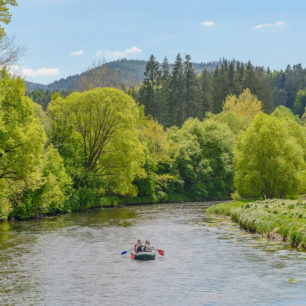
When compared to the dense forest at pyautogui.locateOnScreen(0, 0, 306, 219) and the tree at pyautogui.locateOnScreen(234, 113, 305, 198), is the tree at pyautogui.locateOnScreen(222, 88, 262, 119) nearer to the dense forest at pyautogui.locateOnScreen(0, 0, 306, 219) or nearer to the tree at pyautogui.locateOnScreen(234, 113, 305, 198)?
the dense forest at pyautogui.locateOnScreen(0, 0, 306, 219)

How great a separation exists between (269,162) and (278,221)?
2030cm

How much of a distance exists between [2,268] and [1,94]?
16.8 metres

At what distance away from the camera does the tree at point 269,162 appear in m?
58.4

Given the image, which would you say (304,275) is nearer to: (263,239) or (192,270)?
(192,270)

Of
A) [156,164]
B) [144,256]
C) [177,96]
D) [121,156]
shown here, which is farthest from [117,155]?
[177,96]

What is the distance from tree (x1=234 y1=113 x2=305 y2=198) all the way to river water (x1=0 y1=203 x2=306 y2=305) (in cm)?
1451

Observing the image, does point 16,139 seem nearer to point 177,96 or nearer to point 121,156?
point 121,156

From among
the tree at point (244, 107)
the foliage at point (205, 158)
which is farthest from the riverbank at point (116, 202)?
the tree at point (244, 107)

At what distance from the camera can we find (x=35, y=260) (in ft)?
103

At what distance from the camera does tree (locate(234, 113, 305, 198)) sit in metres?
58.4

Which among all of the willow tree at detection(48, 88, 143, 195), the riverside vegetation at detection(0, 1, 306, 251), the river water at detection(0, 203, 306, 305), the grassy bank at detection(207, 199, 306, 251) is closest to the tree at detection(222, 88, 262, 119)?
the riverside vegetation at detection(0, 1, 306, 251)

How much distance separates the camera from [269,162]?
58.6m

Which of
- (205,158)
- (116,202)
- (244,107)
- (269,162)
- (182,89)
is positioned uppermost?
(182,89)

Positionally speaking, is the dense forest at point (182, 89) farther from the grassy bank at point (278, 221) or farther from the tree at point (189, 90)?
the grassy bank at point (278, 221)
